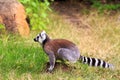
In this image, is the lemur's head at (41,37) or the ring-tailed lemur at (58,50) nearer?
the ring-tailed lemur at (58,50)

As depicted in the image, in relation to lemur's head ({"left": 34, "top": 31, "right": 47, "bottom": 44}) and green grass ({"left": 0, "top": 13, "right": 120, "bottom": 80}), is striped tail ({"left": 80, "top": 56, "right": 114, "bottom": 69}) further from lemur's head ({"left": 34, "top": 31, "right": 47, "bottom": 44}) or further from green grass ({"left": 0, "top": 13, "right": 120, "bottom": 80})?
lemur's head ({"left": 34, "top": 31, "right": 47, "bottom": 44})

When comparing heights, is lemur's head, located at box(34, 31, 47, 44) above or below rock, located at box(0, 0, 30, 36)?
above

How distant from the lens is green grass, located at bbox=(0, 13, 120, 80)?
5.88 meters

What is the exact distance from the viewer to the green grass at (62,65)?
5.88 m

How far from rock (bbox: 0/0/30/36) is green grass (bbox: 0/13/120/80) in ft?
0.59

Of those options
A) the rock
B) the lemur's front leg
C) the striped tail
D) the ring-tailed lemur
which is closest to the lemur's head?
the ring-tailed lemur

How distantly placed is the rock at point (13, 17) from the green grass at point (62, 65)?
179 millimetres

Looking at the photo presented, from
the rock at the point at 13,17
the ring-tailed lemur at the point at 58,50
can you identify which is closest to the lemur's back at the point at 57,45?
the ring-tailed lemur at the point at 58,50

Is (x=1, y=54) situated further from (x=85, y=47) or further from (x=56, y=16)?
(x=56, y=16)

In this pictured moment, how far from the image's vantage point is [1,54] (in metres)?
6.34

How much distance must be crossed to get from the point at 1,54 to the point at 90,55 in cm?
147

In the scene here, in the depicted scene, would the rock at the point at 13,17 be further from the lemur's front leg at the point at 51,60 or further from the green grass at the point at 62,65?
the lemur's front leg at the point at 51,60

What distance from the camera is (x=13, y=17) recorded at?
7695 mm

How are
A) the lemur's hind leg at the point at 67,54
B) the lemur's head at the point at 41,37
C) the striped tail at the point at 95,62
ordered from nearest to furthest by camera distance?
1. the lemur's hind leg at the point at 67,54
2. the lemur's head at the point at 41,37
3. the striped tail at the point at 95,62
